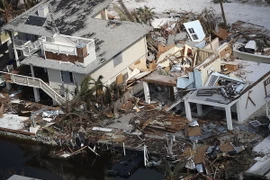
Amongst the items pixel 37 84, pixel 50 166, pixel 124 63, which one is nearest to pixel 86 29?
pixel 124 63

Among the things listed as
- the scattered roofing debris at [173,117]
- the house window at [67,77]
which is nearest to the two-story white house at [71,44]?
the house window at [67,77]

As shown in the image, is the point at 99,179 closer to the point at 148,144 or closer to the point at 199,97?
the point at 148,144

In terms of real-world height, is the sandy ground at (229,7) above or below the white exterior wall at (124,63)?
below

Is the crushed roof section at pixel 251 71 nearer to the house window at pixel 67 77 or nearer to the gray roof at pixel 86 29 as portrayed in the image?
the gray roof at pixel 86 29

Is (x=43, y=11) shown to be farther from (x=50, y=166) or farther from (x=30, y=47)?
(x=50, y=166)

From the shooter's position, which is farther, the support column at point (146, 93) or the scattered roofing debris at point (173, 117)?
the support column at point (146, 93)

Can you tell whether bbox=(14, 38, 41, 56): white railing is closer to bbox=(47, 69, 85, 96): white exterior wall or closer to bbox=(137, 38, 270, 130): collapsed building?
bbox=(47, 69, 85, 96): white exterior wall
